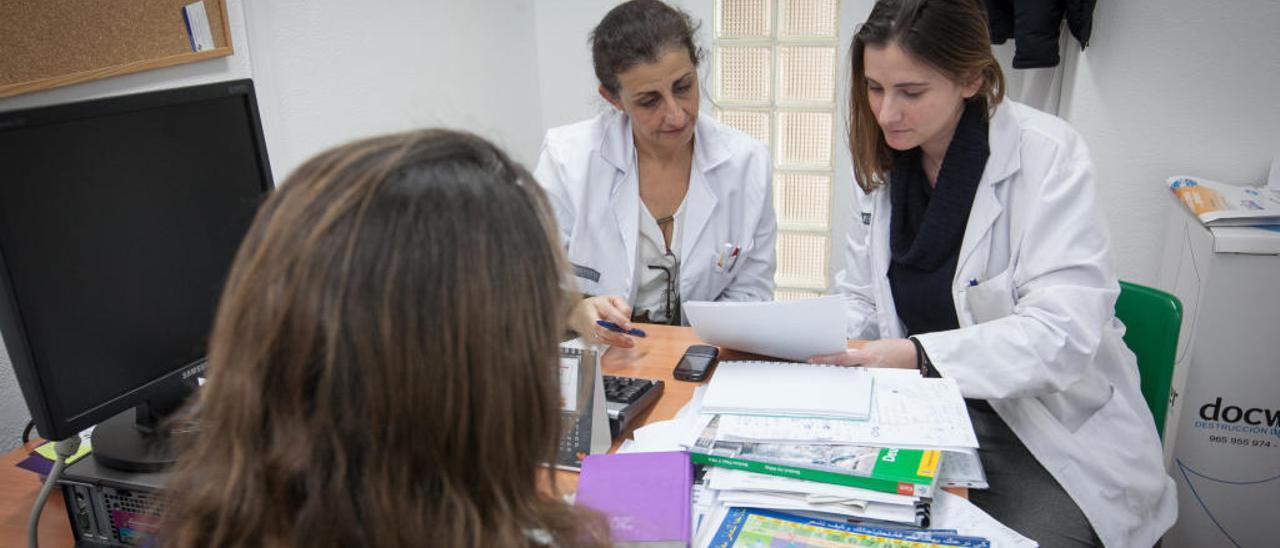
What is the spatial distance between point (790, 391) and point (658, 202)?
82 centimetres

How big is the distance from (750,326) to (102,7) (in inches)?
54.4

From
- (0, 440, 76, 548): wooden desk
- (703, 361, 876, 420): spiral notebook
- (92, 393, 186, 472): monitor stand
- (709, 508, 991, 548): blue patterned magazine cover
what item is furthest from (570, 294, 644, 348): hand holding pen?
(0, 440, 76, 548): wooden desk

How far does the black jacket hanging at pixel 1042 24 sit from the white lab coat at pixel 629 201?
91cm

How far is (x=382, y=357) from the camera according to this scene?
1.71 feet

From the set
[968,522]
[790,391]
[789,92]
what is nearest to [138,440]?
[790,391]

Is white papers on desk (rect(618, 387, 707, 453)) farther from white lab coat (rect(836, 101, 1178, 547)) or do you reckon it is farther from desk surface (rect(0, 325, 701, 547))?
white lab coat (rect(836, 101, 1178, 547))

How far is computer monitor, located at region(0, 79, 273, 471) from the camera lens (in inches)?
35.5

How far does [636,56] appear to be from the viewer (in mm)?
1763

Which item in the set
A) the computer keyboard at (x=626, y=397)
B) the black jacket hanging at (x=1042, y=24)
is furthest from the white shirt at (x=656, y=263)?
the black jacket hanging at (x=1042, y=24)

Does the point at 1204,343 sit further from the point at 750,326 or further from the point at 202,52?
the point at 202,52

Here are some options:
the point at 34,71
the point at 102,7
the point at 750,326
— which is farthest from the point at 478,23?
the point at 750,326

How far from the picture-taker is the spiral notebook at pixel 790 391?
1.20 meters

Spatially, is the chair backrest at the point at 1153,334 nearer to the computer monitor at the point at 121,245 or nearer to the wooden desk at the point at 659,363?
the wooden desk at the point at 659,363

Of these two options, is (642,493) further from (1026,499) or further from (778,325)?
(1026,499)
